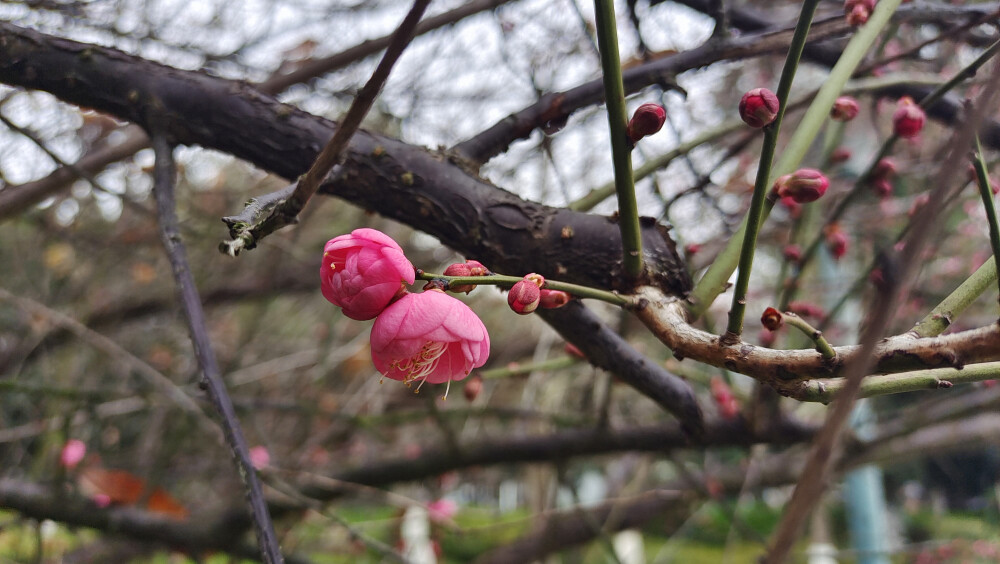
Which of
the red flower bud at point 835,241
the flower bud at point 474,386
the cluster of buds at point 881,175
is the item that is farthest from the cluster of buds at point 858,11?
the flower bud at point 474,386

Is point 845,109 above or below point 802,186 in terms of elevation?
above

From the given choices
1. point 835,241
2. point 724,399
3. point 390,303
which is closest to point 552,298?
point 390,303

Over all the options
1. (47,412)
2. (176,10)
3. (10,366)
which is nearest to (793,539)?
(176,10)

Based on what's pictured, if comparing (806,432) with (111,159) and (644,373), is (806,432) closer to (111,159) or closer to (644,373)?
(644,373)

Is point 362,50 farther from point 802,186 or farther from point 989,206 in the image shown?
point 989,206

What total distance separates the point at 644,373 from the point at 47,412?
2666 millimetres

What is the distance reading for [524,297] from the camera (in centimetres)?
72

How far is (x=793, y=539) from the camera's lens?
0.40 metres

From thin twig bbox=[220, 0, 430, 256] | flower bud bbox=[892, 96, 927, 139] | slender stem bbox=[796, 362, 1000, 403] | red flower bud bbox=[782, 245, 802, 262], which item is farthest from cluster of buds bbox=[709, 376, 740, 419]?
thin twig bbox=[220, 0, 430, 256]

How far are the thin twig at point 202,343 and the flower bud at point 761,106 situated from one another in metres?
0.73

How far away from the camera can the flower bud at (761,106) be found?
0.75 metres

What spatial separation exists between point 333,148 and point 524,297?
25cm

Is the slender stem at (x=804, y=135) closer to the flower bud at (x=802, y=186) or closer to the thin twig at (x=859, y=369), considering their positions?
the flower bud at (x=802, y=186)

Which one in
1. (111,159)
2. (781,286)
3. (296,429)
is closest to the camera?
(781,286)
